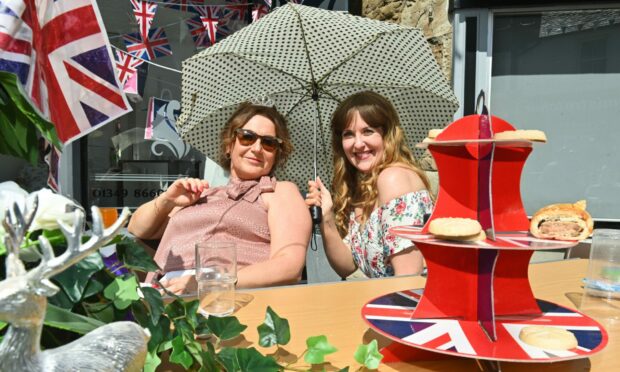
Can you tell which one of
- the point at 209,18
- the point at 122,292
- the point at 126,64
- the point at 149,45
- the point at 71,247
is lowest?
the point at 122,292

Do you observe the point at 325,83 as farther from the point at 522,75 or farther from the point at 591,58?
the point at 591,58

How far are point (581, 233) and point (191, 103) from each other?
198cm

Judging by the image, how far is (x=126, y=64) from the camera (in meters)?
4.62

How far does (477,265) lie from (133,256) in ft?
1.99

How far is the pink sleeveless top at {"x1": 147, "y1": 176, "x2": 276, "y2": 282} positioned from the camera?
6.42 feet

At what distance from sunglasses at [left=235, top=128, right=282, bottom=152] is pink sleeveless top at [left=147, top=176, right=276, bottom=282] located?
202 millimetres

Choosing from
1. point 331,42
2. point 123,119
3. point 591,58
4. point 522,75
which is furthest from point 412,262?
point 123,119

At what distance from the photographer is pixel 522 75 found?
3.79 m

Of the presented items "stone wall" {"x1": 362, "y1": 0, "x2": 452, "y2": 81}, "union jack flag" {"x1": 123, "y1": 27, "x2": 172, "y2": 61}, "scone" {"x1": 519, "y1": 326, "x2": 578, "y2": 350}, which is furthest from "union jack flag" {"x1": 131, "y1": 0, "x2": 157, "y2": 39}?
"scone" {"x1": 519, "y1": 326, "x2": 578, "y2": 350}

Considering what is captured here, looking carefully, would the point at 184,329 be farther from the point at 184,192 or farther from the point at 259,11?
the point at 259,11

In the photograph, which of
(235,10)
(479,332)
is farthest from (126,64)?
(479,332)

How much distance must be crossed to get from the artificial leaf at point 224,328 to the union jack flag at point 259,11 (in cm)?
455

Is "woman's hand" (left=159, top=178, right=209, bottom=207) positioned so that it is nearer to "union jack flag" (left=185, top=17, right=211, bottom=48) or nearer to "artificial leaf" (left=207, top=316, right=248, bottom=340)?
"artificial leaf" (left=207, top=316, right=248, bottom=340)

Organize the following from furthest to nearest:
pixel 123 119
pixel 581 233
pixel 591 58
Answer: pixel 123 119 → pixel 591 58 → pixel 581 233
